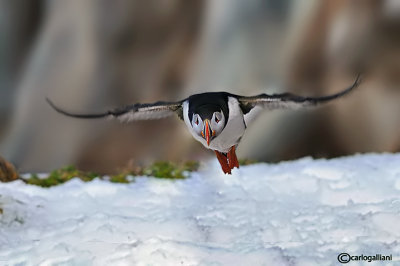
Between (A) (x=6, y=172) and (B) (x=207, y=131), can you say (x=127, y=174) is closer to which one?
(A) (x=6, y=172)

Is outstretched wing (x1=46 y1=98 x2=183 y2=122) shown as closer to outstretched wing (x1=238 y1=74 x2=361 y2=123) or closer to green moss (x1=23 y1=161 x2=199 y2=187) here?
outstretched wing (x1=238 y1=74 x2=361 y2=123)

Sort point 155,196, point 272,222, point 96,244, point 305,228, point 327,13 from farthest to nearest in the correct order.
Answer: point 327,13 → point 155,196 → point 272,222 → point 305,228 → point 96,244

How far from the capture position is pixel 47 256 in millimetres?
2377

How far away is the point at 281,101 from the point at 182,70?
10.0 feet

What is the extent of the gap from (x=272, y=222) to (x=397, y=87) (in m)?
3.17

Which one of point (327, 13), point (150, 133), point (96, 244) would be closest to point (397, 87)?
point (327, 13)

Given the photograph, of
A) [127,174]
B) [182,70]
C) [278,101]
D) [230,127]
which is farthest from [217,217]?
[182,70]

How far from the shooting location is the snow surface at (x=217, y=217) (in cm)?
229

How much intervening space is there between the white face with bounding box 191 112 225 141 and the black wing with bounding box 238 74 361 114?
0.31 m

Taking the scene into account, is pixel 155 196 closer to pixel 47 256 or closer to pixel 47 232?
pixel 47 232

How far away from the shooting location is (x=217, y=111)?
2053mm

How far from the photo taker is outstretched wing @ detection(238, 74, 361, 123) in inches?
82.9

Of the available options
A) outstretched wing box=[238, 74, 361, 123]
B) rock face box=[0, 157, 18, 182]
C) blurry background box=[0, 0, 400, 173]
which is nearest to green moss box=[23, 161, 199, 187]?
rock face box=[0, 157, 18, 182]

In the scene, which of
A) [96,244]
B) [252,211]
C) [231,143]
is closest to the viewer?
[231,143]
